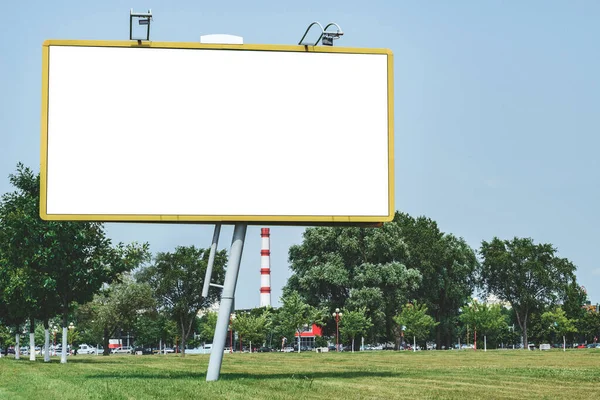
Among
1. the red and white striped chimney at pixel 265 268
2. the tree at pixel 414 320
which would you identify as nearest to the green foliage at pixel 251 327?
the red and white striped chimney at pixel 265 268

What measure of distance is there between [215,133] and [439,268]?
7967cm

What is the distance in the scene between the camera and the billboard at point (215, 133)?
27953 mm

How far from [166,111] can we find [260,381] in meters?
8.66

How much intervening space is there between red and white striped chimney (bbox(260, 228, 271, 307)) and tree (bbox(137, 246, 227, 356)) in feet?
129

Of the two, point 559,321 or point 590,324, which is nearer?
point 559,321

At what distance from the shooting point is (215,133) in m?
28.3

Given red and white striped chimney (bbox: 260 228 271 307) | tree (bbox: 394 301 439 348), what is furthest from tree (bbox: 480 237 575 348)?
red and white striped chimney (bbox: 260 228 271 307)

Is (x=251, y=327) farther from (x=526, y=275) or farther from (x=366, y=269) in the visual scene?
(x=526, y=275)

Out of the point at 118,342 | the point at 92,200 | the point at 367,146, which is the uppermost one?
the point at 367,146

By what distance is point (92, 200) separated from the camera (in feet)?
91.4

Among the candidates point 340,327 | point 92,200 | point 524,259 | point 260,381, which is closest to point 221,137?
point 92,200

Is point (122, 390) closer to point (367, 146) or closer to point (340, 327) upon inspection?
point (367, 146)

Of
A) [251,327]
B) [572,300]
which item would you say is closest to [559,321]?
[572,300]

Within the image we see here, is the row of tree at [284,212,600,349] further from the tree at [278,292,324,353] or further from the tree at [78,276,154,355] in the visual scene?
the tree at [78,276,154,355]
